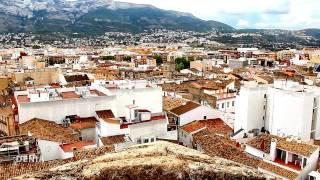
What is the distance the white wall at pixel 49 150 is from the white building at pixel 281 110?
1777 centimetres

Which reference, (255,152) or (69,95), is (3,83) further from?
(255,152)

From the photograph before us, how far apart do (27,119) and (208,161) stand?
79.2 ft

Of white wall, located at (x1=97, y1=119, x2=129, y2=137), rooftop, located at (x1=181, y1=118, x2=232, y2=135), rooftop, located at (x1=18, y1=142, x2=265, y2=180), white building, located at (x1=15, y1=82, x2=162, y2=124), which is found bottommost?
rooftop, located at (x1=181, y1=118, x2=232, y2=135)

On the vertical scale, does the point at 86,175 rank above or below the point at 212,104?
above

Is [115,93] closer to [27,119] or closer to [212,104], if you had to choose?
[27,119]

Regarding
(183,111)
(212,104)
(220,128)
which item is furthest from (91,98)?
(212,104)

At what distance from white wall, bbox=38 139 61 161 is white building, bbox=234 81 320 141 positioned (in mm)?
17772

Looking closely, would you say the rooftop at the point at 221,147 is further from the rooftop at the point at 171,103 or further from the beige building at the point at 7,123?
the beige building at the point at 7,123

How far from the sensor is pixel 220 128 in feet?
131

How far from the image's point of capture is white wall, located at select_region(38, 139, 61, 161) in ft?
92.3

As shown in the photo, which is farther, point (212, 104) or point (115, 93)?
point (212, 104)

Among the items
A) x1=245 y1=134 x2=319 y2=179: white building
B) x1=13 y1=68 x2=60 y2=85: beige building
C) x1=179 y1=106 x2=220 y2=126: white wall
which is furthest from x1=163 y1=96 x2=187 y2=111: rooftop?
x1=13 y1=68 x2=60 y2=85: beige building

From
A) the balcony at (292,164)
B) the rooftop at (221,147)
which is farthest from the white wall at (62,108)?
the balcony at (292,164)

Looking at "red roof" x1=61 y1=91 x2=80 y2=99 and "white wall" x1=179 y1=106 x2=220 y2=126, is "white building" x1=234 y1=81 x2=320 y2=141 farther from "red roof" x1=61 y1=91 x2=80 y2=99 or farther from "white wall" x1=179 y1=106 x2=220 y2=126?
"red roof" x1=61 y1=91 x2=80 y2=99
